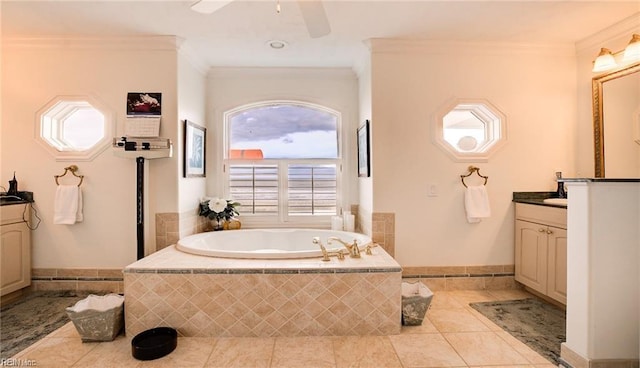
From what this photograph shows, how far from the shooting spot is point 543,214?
2818 mm

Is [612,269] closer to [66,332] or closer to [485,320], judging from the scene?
[485,320]

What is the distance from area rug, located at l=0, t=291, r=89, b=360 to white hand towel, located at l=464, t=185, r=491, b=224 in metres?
3.38

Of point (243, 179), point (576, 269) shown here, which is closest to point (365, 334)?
point (576, 269)

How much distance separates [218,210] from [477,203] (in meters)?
2.49

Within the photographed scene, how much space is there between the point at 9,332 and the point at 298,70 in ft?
10.7

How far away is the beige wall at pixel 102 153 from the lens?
9.98ft

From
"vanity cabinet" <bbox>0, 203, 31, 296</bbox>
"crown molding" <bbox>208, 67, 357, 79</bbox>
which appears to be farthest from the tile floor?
"crown molding" <bbox>208, 67, 357, 79</bbox>

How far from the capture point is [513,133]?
318cm

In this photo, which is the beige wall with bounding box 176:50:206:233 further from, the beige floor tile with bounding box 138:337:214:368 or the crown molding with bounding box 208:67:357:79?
the beige floor tile with bounding box 138:337:214:368

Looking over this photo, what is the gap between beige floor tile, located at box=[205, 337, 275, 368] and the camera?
6.35ft

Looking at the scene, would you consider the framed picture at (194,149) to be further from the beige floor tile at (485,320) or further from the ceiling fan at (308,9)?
the beige floor tile at (485,320)

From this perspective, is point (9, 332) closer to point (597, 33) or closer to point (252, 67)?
point (252, 67)

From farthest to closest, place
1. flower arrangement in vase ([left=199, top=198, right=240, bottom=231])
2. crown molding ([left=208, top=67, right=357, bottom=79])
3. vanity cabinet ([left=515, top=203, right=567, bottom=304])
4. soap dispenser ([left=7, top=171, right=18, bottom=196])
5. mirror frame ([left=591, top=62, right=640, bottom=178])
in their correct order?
crown molding ([left=208, top=67, right=357, bottom=79]), flower arrangement in vase ([left=199, top=198, right=240, bottom=231]), soap dispenser ([left=7, top=171, right=18, bottom=196]), mirror frame ([left=591, top=62, right=640, bottom=178]), vanity cabinet ([left=515, top=203, right=567, bottom=304])

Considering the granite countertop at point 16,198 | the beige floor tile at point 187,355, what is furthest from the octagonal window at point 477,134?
the granite countertop at point 16,198
